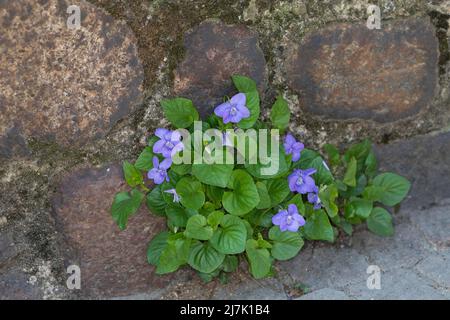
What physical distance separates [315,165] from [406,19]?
1.62ft

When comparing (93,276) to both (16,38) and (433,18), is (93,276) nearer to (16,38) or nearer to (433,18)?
(16,38)

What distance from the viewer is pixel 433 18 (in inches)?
82.6

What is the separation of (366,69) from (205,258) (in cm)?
72

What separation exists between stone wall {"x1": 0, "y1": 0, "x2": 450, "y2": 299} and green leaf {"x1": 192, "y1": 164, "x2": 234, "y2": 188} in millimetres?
214

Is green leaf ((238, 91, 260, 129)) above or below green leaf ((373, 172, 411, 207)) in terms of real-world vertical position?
above

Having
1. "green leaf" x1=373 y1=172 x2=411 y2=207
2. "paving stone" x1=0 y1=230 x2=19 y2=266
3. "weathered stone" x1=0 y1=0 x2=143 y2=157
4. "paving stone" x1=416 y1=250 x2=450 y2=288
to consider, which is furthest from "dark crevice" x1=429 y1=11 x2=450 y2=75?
"paving stone" x1=0 y1=230 x2=19 y2=266

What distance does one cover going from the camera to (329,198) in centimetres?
212

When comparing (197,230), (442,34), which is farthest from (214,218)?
(442,34)

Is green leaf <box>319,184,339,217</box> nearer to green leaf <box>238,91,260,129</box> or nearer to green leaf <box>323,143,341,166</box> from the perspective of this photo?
green leaf <box>323,143,341,166</box>

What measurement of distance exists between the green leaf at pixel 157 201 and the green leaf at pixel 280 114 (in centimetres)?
38

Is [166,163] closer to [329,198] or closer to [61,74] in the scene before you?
[61,74]

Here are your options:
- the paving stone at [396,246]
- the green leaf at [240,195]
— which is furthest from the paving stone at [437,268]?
the green leaf at [240,195]

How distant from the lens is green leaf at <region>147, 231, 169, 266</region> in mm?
2096

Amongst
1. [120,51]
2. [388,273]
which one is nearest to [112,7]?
[120,51]
